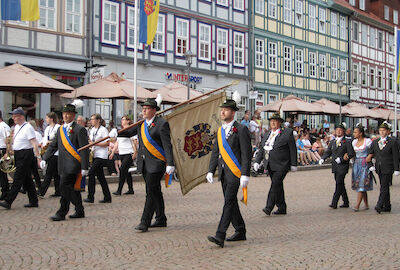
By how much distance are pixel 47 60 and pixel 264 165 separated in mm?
14003

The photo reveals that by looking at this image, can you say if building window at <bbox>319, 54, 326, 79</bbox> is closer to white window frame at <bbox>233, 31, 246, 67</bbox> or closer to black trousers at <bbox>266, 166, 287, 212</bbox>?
white window frame at <bbox>233, 31, 246, 67</bbox>

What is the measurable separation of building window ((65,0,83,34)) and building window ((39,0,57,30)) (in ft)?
1.89

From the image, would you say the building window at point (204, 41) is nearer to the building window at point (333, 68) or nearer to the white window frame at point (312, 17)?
the white window frame at point (312, 17)

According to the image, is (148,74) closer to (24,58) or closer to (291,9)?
(24,58)

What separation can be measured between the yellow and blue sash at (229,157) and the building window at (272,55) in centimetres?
2737

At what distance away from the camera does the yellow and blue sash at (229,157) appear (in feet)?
22.7

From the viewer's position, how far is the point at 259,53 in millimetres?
32875

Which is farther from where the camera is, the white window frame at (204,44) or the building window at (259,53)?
the building window at (259,53)

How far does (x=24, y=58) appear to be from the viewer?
67.8 feet

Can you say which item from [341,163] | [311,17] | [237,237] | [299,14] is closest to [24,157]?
[237,237]

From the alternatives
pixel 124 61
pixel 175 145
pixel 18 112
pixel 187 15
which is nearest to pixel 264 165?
pixel 175 145

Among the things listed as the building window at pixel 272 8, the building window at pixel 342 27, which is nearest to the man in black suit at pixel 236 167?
the building window at pixel 272 8

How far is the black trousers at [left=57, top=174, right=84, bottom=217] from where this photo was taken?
838 cm

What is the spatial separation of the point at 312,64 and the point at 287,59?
3334 millimetres
